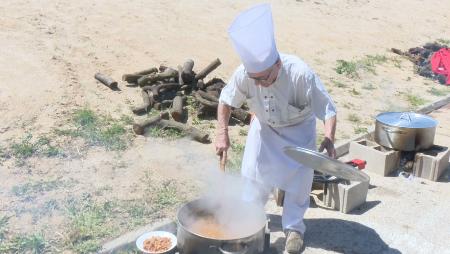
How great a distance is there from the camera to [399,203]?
6277mm

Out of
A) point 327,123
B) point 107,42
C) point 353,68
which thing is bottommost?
point 353,68

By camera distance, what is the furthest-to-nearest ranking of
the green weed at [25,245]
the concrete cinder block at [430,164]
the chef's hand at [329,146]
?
the concrete cinder block at [430,164] < the green weed at [25,245] < the chef's hand at [329,146]

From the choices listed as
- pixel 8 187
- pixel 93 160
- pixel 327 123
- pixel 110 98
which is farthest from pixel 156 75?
pixel 327 123

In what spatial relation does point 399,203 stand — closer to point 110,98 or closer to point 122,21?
point 110,98

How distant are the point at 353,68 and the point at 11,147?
7.81 metres

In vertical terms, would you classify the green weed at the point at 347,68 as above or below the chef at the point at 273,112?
below

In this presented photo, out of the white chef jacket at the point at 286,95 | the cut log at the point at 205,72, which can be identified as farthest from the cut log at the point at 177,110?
the white chef jacket at the point at 286,95

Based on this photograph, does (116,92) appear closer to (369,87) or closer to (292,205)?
(292,205)

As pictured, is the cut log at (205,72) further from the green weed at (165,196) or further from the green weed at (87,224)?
the green weed at (87,224)

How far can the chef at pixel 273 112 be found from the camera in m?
4.25

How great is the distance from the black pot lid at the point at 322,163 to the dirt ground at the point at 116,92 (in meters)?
1.31

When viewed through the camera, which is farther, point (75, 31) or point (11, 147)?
point (75, 31)

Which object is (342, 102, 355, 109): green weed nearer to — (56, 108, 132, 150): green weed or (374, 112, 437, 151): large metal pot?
(374, 112, 437, 151): large metal pot

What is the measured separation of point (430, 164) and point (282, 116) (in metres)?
2.92
